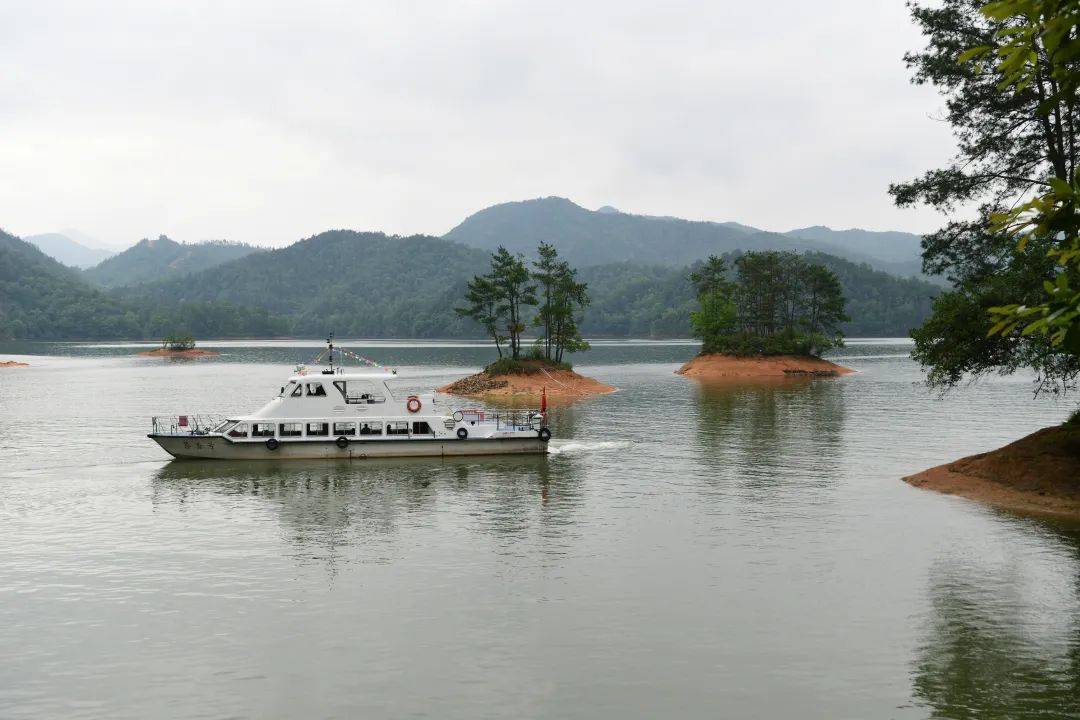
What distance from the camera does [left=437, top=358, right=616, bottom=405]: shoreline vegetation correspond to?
318ft

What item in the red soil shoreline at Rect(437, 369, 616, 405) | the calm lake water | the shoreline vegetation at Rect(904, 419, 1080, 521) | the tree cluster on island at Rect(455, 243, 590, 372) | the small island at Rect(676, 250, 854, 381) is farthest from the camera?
the small island at Rect(676, 250, 854, 381)

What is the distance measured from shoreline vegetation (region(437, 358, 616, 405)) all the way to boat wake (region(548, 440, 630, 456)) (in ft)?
116

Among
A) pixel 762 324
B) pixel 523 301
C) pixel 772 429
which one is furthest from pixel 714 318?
pixel 772 429

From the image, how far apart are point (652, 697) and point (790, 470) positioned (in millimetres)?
30410

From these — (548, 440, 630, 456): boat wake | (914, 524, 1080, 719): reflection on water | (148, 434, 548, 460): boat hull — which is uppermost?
(148, 434, 548, 460): boat hull

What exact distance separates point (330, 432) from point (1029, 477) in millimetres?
37516

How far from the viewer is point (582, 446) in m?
56.1

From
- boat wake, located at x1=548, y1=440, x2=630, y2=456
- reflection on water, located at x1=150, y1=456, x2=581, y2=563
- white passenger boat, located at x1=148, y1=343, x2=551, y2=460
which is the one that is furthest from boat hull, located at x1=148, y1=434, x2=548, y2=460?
boat wake, located at x1=548, y1=440, x2=630, y2=456

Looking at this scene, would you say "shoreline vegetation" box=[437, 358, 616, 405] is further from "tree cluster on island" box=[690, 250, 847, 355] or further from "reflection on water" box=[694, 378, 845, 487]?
"tree cluster on island" box=[690, 250, 847, 355]

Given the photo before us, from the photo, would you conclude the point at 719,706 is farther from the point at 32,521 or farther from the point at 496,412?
the point at 496,412

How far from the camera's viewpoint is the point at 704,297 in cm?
14825

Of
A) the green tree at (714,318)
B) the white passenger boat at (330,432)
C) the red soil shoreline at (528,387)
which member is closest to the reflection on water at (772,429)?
the white passenger boat at (330,432)

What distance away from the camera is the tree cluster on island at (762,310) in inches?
5418

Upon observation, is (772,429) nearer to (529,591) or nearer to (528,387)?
(528,387)
